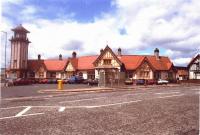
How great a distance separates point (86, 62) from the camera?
72.1m

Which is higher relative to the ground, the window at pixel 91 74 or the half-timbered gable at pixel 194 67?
the half-timbered gable at pixel 194 67

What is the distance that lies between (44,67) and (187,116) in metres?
67.0

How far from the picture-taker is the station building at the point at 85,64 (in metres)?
65.7

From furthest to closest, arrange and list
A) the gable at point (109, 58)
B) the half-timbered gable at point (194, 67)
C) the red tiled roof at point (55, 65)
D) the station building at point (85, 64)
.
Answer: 1. the red tiled roof at point (55, 65)
2. the half-timbered gable at point (194, 67)
3. the station building at point (85, 64)
4. the gable at point (109, 58)

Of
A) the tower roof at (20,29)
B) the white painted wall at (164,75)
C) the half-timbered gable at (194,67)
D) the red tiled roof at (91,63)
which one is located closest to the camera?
the red tiled roof at (91,63)

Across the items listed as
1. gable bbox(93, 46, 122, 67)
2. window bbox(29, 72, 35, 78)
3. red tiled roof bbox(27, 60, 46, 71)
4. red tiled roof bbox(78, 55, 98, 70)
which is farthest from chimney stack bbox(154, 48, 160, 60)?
window bbox(29, 72, 35, 78)

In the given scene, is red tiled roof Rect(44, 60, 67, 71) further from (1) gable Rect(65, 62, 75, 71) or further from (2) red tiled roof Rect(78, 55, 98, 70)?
(2) red tiled roof Rect(78, 55, 98, 70)

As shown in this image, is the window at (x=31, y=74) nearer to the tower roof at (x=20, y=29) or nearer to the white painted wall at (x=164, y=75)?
the tower roof at (x=20, y=29)

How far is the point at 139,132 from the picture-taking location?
8.70 m

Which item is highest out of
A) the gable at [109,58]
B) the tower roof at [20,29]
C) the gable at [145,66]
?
the tower roof at [20,29]

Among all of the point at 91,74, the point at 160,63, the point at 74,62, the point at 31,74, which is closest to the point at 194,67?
the point at 160,63

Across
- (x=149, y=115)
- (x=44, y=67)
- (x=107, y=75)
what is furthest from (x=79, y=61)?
(x=149, y=115)

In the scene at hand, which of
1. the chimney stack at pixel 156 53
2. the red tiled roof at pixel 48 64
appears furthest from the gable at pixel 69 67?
the chimney stack at pixel 156 53

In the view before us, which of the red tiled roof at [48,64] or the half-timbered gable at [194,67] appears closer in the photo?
the half-timbered gable at [194,67]
